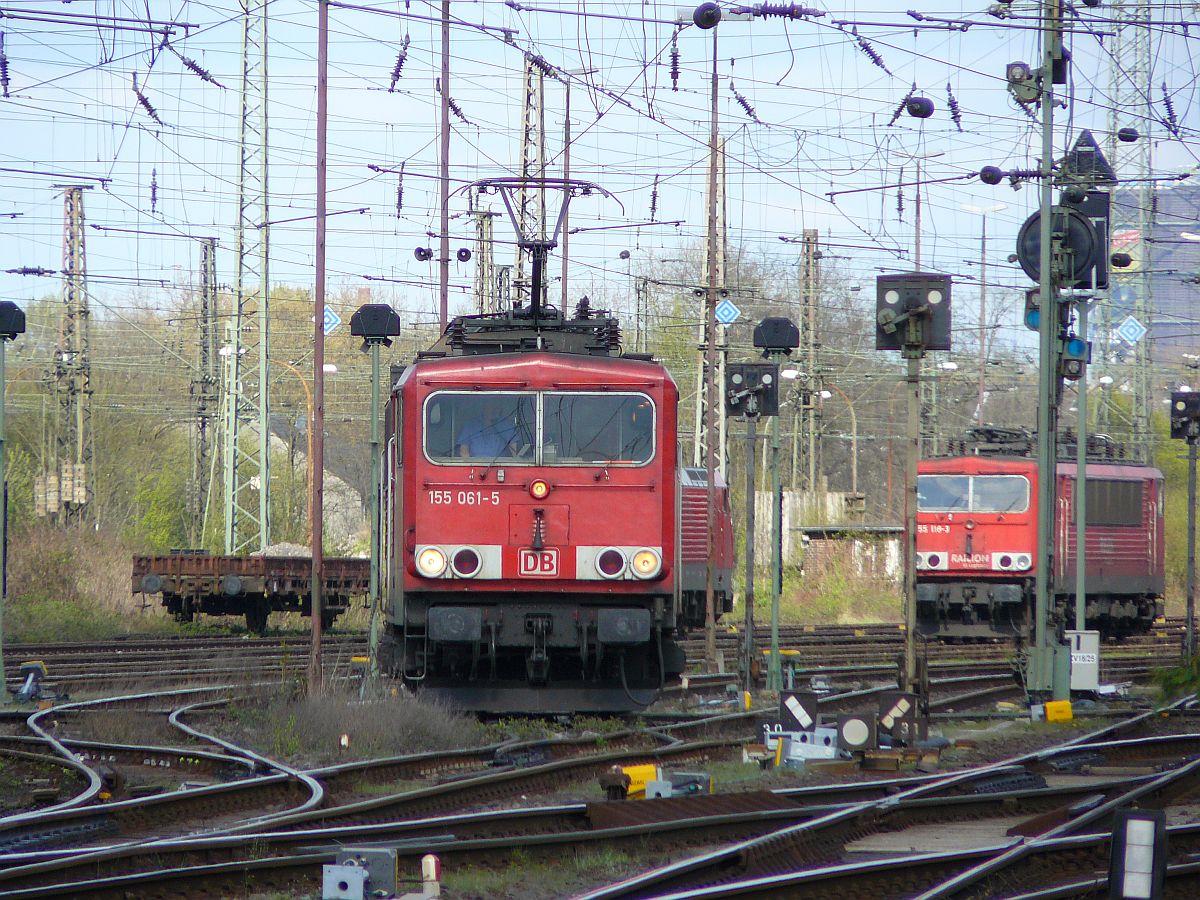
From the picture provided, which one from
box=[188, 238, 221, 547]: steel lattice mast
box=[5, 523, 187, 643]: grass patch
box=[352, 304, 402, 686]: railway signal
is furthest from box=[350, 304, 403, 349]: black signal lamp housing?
box=[188, 238, 221, 547]: steel lattice mast

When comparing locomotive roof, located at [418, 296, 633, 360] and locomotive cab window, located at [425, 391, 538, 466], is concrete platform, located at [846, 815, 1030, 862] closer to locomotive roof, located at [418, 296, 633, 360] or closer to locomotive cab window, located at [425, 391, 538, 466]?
locomotive cab window, located at [425, 391, 538, 466]

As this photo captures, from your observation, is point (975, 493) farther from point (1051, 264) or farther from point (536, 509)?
point (536, 509)

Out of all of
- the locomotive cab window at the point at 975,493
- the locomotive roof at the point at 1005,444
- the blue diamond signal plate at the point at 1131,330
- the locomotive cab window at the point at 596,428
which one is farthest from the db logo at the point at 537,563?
the blue diamond signal plate at the point at 1131,330

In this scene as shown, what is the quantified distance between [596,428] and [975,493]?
13.6 m

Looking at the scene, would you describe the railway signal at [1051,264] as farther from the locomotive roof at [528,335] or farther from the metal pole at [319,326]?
the metal pole at [319,326]

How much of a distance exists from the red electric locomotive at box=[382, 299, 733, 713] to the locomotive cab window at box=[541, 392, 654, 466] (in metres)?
0.01

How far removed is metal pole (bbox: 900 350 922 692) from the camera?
525 inches

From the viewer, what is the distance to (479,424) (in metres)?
13.9

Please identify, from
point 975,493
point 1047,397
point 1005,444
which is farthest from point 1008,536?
point 1047,397

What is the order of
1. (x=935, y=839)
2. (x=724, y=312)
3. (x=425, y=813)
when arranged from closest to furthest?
1. (x=935, y=839)
2. (x=425, y=813)
3. (x=724, y=312)

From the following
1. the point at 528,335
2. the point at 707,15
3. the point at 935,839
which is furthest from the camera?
the point at 707,15

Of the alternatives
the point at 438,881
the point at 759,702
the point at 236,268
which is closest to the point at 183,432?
the point at 236,268

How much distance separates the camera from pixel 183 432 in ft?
180

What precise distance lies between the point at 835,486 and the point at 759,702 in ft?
165
